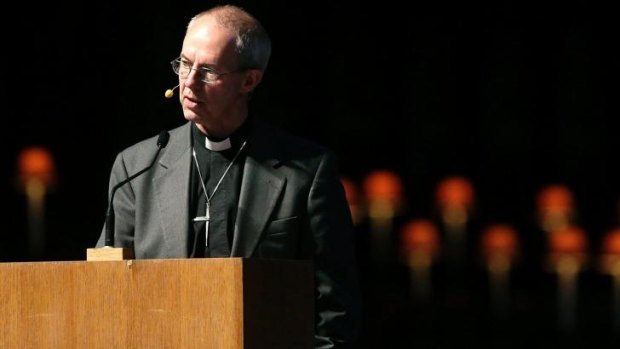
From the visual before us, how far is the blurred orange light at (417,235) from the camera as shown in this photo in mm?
7594

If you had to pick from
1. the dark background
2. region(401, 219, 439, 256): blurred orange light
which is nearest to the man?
the dark background

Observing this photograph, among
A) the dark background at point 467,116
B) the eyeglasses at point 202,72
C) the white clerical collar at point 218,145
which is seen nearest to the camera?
the eyeglasses at point 202,72

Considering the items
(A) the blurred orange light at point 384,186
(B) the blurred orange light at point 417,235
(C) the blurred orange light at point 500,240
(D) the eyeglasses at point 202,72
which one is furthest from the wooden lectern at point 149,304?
(C) the blurred orange light at point 500,240

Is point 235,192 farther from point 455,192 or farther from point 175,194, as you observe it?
point 455,192

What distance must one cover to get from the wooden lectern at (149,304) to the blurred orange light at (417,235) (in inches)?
192

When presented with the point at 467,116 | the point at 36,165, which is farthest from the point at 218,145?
the point at 467,116

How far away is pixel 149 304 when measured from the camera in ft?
8.47

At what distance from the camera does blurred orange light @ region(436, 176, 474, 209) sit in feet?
24.9

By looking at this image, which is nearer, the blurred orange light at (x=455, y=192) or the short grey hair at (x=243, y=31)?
the short grey hair at (x=243, y=31)

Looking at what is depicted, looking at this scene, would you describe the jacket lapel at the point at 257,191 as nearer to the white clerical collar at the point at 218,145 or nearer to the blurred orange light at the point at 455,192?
the white clerical collar at the point at 218,145

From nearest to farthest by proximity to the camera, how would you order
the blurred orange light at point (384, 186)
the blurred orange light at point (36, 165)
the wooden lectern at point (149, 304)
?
1. the wooden lectern at point (149, 304)
2. the blurred orange light at point (36, 165)
3. the blurred orange light at point (384, 186)

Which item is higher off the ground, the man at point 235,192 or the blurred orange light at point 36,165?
the blurred orange light at point 36,165

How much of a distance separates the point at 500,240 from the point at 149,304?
17.3ft

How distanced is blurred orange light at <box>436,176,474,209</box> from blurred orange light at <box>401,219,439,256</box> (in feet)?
0.48
